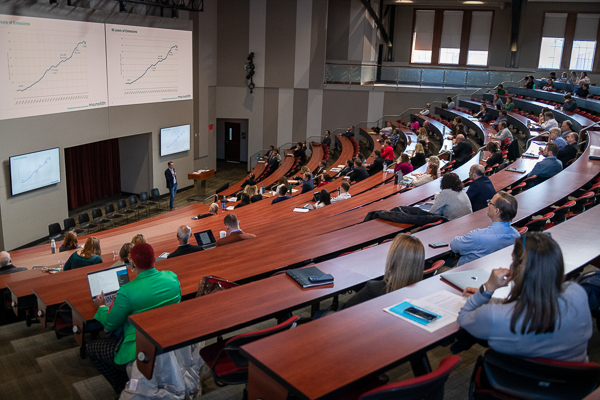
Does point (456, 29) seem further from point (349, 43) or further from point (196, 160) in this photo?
point (196, 160)

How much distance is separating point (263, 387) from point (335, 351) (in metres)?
0.36

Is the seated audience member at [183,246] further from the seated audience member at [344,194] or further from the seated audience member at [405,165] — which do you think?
the seated audience member at [405,165]

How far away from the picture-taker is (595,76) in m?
18.5

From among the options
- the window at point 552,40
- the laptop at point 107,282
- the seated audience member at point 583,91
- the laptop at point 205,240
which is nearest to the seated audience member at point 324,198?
the laptop at point 205,240

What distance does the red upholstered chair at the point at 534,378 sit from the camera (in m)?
2.19

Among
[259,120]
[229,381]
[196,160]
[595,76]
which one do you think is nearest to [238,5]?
[259,120]

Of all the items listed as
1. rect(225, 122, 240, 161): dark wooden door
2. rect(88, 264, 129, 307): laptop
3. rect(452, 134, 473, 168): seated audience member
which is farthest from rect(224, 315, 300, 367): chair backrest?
rect(225, 122, 240, 161): dark wooden door

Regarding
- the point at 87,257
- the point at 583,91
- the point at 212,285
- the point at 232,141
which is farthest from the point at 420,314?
the point at 232,141

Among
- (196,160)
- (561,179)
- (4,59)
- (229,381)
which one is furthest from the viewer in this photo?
(196,160)

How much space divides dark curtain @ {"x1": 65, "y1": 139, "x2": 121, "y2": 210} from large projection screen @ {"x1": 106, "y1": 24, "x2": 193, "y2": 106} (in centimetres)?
192

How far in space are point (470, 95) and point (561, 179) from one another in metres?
12.8

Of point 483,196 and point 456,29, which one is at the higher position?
point 456,29

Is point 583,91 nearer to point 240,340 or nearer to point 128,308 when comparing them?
point 240,340

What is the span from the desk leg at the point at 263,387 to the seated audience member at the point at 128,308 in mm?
1064
